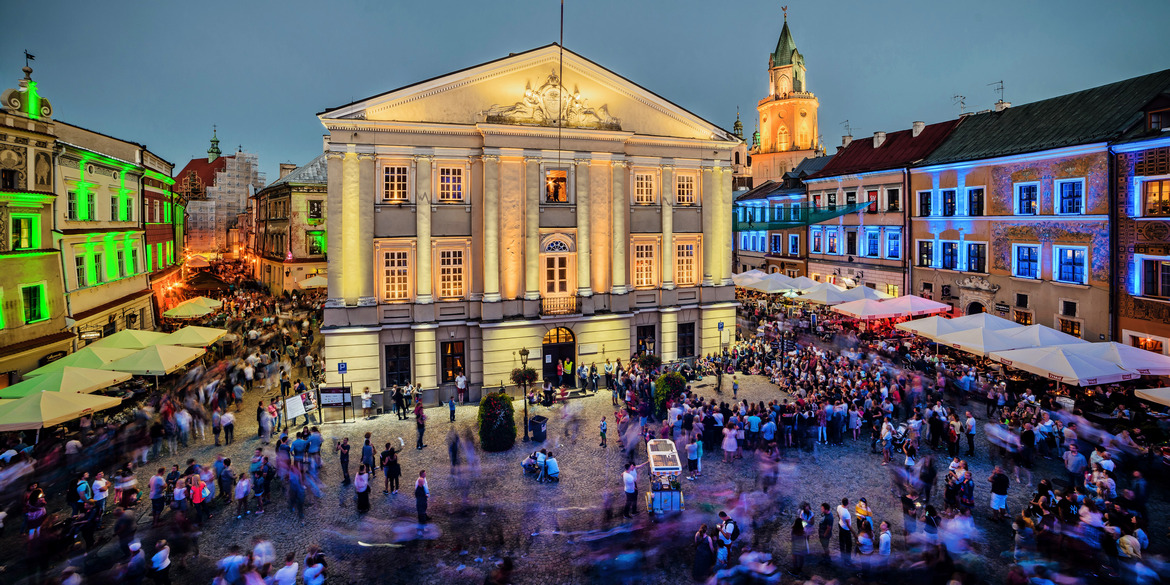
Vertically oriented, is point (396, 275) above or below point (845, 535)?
above

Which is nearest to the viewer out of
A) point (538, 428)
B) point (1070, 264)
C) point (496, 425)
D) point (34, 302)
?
point (496, 425)

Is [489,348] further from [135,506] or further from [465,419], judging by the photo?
[135,506]

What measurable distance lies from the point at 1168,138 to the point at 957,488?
22342 millimetres

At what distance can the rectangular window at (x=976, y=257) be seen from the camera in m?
36.0

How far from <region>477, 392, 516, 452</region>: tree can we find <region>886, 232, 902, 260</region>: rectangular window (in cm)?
3405

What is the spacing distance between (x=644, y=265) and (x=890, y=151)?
2725 centimetres

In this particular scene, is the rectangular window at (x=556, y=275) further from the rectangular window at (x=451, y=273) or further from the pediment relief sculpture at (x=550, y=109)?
the pediment relief sculpture at (x=550, y=109)

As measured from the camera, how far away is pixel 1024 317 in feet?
110

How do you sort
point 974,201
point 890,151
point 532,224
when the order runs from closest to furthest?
point 532,224, point 974,201, point 890,151

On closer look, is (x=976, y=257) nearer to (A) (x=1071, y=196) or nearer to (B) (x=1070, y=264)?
(B) (x=1070, y=264)

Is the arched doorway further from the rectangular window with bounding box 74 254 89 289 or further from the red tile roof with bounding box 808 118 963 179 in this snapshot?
the red tile roof with bounding box 808 118 963 179

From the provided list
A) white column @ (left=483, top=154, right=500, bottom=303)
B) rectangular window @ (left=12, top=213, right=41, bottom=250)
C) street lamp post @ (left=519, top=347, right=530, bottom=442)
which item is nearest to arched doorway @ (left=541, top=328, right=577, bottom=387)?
street lamp post @ (left=519, top=347, right=530, bottom=442)

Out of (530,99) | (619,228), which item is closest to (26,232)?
(530,99)

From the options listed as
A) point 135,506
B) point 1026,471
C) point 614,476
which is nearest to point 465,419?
point 614,476
